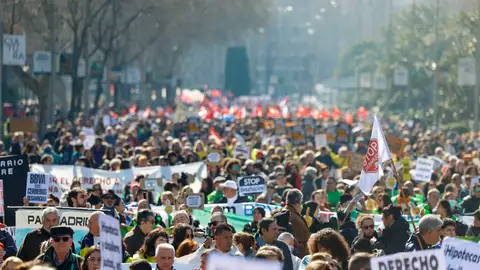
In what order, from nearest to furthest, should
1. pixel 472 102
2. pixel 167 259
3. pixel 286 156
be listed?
1. pixel 167 259
2. pixel 286 156
3. pixel 472 102

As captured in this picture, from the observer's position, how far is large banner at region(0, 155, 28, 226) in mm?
16984

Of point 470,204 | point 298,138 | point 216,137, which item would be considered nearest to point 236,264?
point 470,204

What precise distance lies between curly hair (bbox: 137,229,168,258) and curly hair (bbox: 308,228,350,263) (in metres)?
1.54

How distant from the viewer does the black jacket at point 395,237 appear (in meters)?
13.2

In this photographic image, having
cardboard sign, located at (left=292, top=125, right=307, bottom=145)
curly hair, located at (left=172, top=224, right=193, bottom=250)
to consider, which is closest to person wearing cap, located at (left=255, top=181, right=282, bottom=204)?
curly hair, located at (left=172, top=224, right=193, bottom=250)

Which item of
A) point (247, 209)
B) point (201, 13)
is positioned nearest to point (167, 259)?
point (247, 209)

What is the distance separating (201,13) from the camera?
77.8 m

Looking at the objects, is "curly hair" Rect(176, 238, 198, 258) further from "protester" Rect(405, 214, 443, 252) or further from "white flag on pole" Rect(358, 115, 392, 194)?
"white flag on pole" Rect(358, 115, 392, 194)

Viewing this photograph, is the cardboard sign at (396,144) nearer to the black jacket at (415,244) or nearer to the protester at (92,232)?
the black jacket at (415,244)

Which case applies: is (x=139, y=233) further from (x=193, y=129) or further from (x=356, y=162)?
(x=193, y=129)

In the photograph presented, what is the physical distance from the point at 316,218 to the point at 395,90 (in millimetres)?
77616

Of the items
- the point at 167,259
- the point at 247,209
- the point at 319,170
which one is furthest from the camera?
the point at 319,170

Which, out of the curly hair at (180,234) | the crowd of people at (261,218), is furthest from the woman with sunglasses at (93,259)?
the curly hair at (180,234)

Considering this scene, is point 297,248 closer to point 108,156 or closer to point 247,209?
point 247,209
